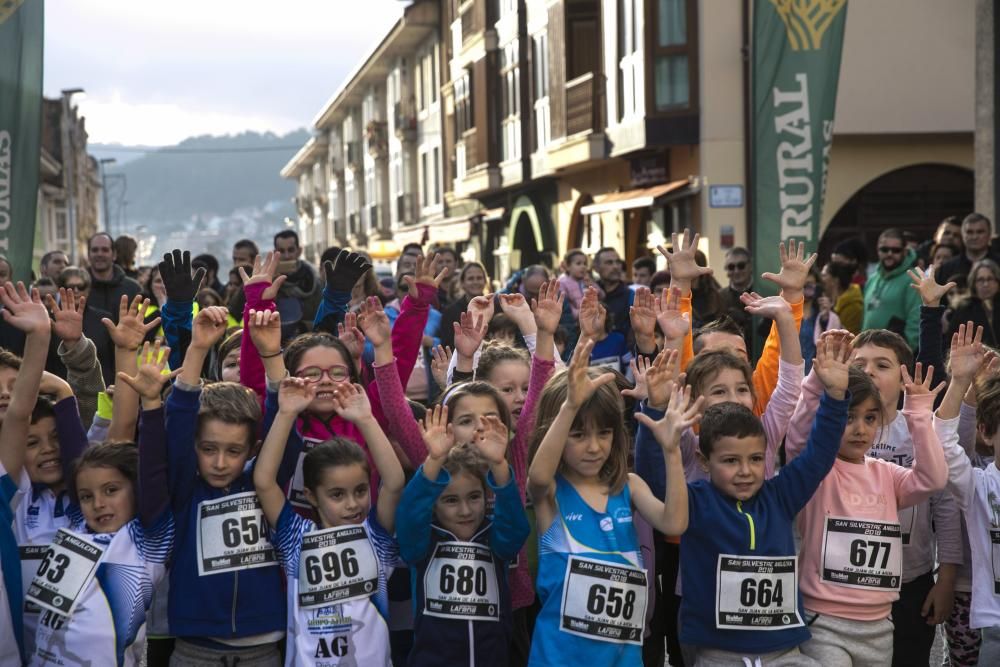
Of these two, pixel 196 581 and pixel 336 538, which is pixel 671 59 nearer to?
pixel 336 538

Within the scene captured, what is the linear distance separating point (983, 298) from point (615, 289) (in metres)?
3.09

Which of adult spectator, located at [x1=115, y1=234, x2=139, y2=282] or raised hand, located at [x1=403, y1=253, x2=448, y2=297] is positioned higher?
adult spectator, located at [x1=115, y1=234, x2=139, y2=282]

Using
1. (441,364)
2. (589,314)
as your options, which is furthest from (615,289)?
(589,314)

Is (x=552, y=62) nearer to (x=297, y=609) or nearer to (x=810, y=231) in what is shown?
(x=810, y=231)

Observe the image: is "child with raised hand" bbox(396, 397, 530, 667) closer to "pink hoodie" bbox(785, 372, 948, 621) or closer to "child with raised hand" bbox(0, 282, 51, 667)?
"pink hoodie" bbox(785, 372, 948, 621)

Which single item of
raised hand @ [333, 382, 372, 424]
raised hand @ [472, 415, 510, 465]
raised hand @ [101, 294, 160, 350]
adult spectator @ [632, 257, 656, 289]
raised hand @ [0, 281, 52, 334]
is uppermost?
adult spectator @ [632, 257, 656, 289]

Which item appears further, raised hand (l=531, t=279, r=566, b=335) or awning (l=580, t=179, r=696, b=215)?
awning (l=580, t=179, r=696, b=215)

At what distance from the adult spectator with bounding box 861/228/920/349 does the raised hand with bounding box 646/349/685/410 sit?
6.98 metres

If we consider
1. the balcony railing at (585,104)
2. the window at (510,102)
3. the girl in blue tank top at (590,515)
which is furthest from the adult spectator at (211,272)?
the window at (510,102)

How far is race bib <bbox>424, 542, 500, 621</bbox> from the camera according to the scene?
4.52 meters

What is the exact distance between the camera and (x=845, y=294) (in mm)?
12602

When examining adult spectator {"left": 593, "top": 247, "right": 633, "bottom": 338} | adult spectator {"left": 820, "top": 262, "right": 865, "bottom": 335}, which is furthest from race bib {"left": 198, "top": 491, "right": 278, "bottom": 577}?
adult spectator {"left": 820, "top": 262, "right": 865, "bottom": 335}

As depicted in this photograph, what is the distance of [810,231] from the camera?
460 inches

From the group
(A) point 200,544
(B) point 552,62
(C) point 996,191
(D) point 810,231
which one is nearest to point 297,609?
(A) point 200,544
